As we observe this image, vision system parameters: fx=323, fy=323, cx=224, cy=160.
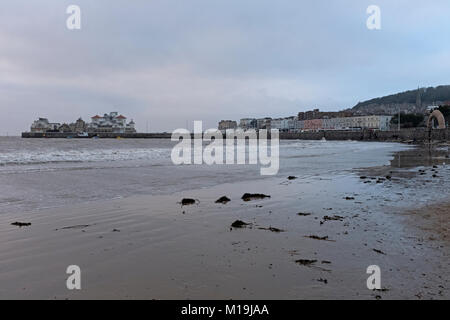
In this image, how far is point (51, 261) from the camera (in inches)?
161

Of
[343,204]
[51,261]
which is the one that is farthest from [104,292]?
[343,204]

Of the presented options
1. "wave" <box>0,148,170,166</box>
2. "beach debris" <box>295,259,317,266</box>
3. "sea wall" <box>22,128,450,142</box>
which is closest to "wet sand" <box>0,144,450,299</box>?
"beach debris" <box>295,259,317,266</box>

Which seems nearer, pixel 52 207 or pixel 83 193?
pixel 52 207

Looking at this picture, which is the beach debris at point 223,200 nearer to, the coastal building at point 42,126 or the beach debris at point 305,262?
the beach debris at point 305,262

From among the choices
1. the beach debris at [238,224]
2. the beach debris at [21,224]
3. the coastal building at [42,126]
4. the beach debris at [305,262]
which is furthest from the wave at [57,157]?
the coastal building at [42,126]

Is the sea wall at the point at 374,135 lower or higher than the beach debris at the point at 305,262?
higher

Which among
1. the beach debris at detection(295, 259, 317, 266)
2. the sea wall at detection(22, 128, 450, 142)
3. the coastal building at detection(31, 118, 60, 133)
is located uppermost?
the coastal building at detection(31, 118, 60, 133)

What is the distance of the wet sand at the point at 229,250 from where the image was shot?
329 cm

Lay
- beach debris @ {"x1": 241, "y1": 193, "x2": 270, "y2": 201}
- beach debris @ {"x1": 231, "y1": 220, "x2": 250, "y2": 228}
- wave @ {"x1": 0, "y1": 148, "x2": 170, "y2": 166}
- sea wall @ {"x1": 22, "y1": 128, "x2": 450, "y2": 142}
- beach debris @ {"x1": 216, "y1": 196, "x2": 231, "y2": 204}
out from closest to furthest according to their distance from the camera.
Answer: beach debris @ {"x1": 231, "y1": 220, "x2": 250, "y2": 228} < beach debris @ {"x1": 216, "y1": 196, "x2": 231, "y2": 204} < beach debris @ {"x1": 241, "y1": 193, "x2": 270, "y2": 201} < wave @ {"x1": 0, "y1": 148, "x2": 170, "y2": 166} < sea wall @ {"x1": 22, "y1": 128, "x2": 450, "y2": 142}

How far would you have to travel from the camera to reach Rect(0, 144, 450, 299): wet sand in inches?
129

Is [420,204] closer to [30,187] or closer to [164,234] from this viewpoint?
[164,234]

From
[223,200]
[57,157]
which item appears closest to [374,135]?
[57,157]

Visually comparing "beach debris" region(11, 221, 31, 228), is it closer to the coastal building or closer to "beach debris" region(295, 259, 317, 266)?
"beach debris" region(295, 259, 317, 266)
